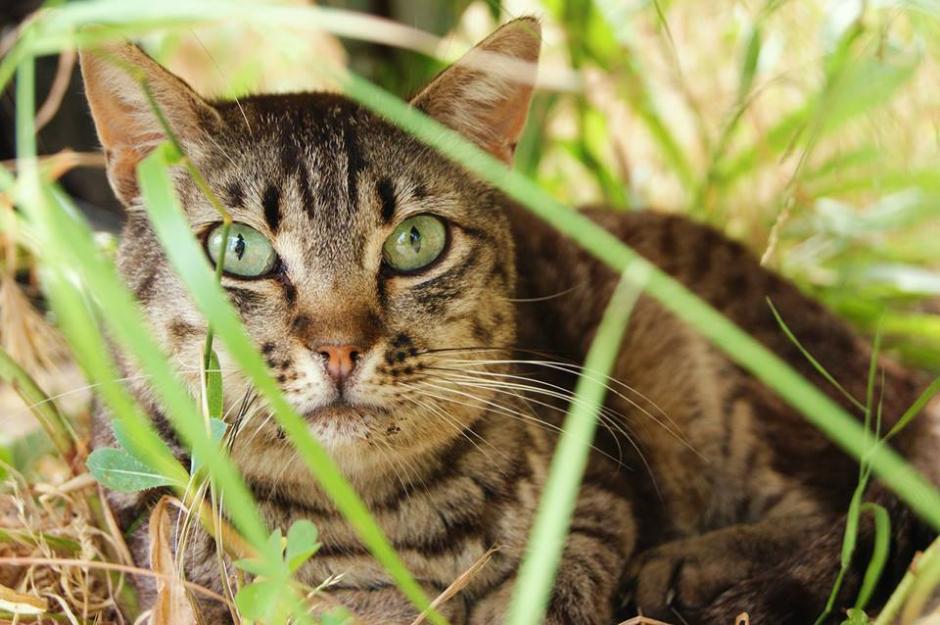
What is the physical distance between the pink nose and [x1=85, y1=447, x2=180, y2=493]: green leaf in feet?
0.90

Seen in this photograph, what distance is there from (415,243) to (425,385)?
0.26m

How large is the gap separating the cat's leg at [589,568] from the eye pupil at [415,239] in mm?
618

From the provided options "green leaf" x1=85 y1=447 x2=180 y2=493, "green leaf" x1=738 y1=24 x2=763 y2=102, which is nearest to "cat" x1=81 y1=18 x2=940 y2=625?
"green leaf" x1=85 y1=447 x2=180 y2=493

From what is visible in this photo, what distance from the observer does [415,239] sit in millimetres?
1583

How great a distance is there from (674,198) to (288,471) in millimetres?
2109

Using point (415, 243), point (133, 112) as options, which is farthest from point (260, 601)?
point (133, 112)

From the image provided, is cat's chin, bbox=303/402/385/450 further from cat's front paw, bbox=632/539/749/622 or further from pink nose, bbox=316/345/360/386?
cat's front paw, bbox=632/539/749/622

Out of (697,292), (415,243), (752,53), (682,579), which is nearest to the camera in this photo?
(415,243)

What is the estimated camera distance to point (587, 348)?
2.27 metres

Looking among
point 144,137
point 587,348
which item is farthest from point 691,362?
point 144,137

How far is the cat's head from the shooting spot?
140cm

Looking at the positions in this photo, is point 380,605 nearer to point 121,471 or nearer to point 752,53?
point 121,471

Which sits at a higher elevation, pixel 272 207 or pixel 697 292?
pixel 272 207

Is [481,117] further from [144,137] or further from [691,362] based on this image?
[691,362]
